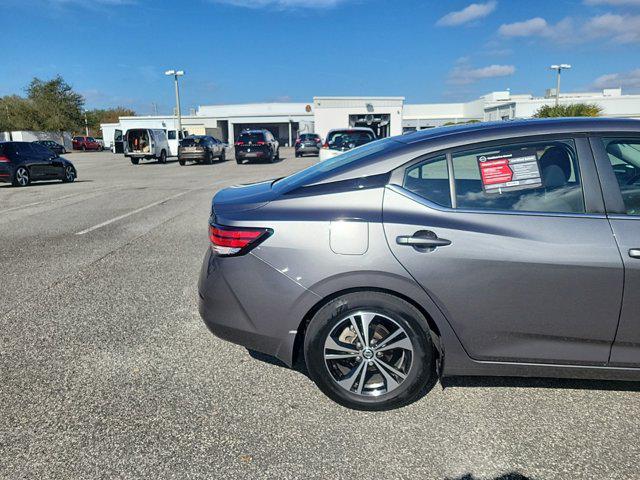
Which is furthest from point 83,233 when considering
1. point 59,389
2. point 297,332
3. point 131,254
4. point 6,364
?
point 297,332

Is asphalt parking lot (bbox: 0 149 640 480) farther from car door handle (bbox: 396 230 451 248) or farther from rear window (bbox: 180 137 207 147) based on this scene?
rear window (bbox: 180 137 207 147)

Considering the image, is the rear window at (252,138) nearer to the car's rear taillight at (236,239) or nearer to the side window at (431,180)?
the car's rear taillight at (236,239)

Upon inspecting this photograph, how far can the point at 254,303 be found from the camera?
2.81m

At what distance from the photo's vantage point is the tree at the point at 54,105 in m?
57.0

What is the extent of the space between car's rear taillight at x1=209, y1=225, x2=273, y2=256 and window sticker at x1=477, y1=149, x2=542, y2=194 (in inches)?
50.4

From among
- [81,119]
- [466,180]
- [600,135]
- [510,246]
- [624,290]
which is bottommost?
[624,290]

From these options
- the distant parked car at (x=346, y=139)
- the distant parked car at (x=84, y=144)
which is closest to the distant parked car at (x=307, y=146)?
the distant parked car at (x=346, y=139)

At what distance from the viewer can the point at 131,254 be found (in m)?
6.62

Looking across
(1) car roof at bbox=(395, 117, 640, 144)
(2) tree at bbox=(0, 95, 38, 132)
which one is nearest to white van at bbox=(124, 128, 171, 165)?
(1) car roof at bbox=(395, 117, 640, 144)

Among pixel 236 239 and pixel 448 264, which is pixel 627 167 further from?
pixel 236 239

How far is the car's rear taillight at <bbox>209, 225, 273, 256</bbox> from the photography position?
9.17 ft

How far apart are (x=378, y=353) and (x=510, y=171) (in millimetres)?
1284

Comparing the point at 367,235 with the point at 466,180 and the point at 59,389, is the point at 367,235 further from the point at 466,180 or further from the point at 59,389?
→ the point at 59,389

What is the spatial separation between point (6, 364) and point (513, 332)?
3.36m
